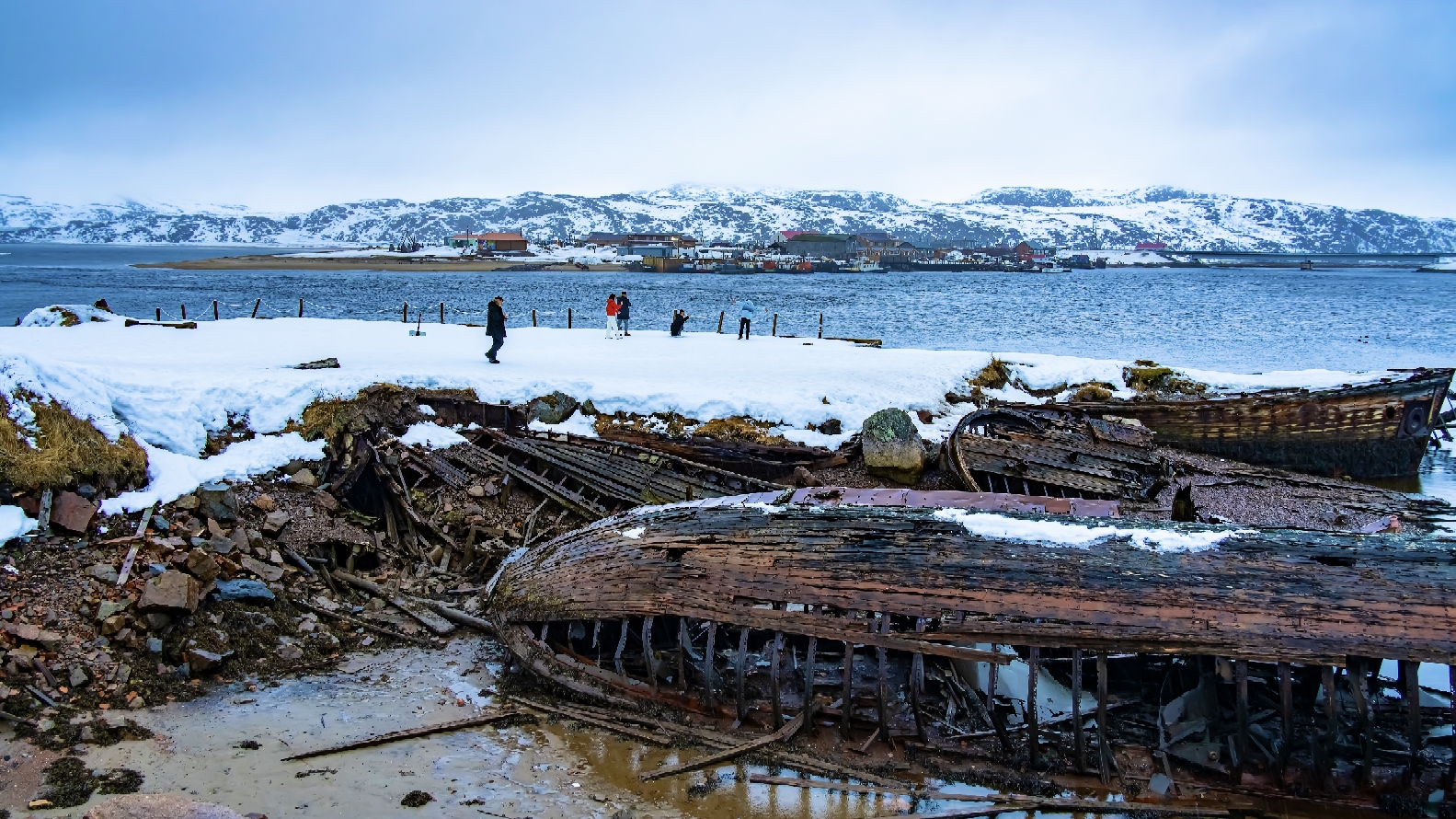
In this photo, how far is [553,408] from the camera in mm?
19812

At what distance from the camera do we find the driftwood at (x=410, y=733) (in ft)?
29.0

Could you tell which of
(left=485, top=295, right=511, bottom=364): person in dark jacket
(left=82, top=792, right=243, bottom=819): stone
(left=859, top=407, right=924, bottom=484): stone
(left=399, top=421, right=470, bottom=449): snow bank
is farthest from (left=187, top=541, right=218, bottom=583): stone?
(left=485, top=295, right=511, bottom=364): person in dark jacket

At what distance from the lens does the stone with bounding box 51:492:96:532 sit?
1173 cm

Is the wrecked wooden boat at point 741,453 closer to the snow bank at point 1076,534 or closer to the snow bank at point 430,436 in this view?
the snow bank at point 430,436

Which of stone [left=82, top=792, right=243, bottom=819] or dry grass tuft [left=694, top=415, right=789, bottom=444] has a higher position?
dry grass tuft [left=694, top=415, right=789, bottom=444]

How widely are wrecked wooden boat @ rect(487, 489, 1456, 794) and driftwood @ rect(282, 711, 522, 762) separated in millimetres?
863

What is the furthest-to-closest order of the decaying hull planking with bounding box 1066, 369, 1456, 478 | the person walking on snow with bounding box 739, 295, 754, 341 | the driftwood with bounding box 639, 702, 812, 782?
the person walking on snow with bounding box 739, 295, 754, 341, the decaying hull planking with bounding box 1066, 369, 1456, 478, the driftwood with bounding box 639, 702, 812, 782

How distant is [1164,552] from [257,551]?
11853mm

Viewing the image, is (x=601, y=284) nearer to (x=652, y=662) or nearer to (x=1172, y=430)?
(x=1172, y=430)

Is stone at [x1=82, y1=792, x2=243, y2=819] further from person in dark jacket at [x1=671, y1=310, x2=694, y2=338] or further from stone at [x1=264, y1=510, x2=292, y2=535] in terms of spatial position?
person in dark jacket at [x1=671, y1=310, x2=694, y2=338]

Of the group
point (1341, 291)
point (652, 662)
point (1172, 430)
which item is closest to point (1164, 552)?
point (652, 662)

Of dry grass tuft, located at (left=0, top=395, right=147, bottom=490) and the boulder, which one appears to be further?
the boulder

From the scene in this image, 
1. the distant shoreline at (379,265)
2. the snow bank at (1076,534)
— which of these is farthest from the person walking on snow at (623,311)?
the distant shoreline at (379,265)

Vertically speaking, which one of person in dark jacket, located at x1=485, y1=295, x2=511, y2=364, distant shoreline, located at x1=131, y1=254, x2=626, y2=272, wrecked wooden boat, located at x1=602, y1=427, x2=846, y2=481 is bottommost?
wrecked wooden boat, located at x1=602, y1=427, x2=846, y2=481
